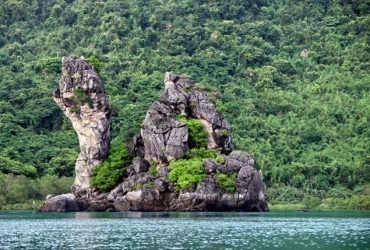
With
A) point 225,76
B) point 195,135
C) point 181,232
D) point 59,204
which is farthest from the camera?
point 225,76

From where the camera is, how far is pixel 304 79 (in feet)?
427

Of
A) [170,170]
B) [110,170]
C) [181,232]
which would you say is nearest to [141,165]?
[110,170]

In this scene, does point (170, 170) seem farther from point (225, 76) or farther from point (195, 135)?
point (225, 76)

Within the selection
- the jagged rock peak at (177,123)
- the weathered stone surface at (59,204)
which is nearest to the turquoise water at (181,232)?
the weathered stone surface at (59,204)

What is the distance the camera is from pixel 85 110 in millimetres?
86500

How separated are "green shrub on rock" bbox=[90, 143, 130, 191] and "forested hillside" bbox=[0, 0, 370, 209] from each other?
475cm

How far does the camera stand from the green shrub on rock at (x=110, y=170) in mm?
84438

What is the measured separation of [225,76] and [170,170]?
5076 cm

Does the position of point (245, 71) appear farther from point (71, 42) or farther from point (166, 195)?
point (166, 195)

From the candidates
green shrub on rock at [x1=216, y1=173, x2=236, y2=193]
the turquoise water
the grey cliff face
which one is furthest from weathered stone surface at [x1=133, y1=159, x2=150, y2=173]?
the turquoise water

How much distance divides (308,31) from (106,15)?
34150 millimetres

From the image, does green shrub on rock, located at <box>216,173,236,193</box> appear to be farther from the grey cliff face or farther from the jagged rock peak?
the grey cliff face

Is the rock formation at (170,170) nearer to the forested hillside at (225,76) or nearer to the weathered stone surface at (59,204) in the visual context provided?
the weathered stone surface at (59,204)

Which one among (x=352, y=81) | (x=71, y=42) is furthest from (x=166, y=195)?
(x=71, y=42)
